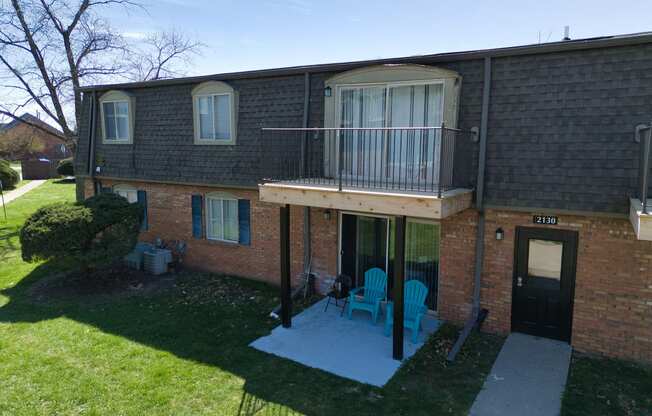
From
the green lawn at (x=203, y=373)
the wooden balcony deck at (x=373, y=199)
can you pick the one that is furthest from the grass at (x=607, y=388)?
the wooden balcony deck at (x=373, y=199)

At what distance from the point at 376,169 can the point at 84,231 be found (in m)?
6.73

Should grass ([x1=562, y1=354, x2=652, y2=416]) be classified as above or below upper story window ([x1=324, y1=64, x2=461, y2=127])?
below

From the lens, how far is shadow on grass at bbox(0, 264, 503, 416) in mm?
5832

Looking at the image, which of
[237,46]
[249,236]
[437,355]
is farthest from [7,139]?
[437,355]

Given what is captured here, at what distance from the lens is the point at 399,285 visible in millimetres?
6707

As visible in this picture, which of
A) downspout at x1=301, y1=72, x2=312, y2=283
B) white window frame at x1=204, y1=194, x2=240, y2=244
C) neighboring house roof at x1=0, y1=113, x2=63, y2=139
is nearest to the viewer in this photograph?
downspout at x1=301, y1=72, x2=312, y2=283

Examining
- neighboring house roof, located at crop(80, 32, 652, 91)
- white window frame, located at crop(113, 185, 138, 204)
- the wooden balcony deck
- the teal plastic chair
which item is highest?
neighboring house roof, located at crop(80, 32, 652, 91)

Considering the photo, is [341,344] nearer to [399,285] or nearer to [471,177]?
[399,285]

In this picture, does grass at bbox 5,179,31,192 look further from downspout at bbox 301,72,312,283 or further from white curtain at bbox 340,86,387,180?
white curtain at bbox 340,86,387,180

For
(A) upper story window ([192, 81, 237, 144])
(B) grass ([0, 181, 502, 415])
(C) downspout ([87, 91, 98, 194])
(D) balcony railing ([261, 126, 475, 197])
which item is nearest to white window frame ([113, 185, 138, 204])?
(C) downspout ([87, 91, 98, 194])

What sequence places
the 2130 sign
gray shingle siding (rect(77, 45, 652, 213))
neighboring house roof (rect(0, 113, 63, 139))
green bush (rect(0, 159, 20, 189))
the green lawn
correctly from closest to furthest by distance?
1. the green lawn
2. gray shingle siding (rect(77, 45, 652, 213))
3. the 2130 sign
4. neighboring house roof (rect(0, 113, 63, 139))
5. green bush (rect(0, 159, 20, 189))

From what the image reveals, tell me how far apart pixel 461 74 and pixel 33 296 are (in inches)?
408

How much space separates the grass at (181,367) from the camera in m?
5.80

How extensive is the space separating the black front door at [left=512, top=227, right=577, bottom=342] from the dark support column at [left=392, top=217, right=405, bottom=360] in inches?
88.4
